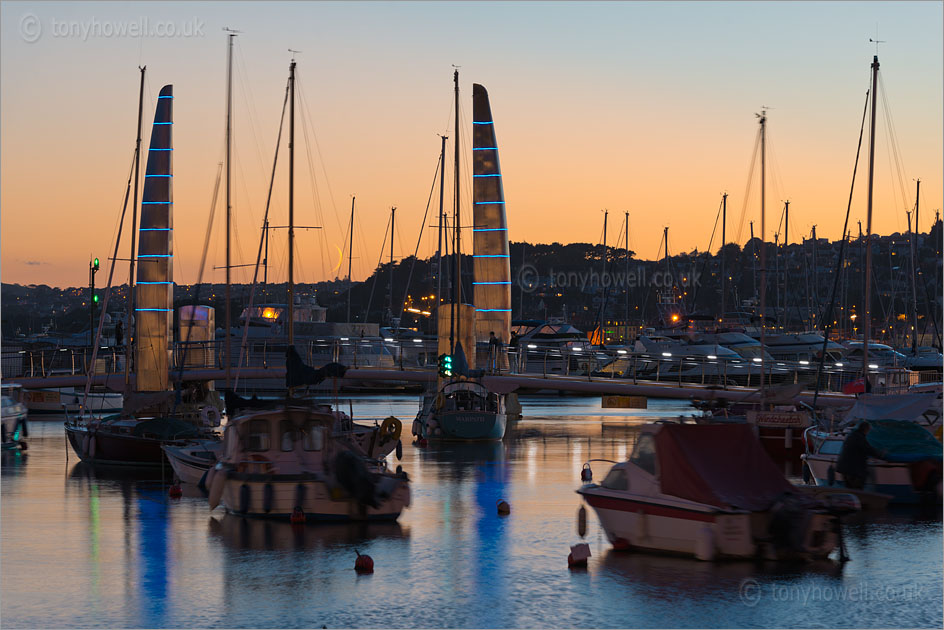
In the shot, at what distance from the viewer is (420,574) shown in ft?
64.6

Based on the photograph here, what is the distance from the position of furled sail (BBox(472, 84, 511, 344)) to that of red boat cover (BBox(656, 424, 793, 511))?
133 ft

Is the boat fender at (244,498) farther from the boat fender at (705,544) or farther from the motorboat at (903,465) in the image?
the motorboat at (903,465)

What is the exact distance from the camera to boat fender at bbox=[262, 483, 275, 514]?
79.5 ft

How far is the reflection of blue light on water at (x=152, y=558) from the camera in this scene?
55.8 ft

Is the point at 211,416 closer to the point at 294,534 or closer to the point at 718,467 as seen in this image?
the point at 294,534

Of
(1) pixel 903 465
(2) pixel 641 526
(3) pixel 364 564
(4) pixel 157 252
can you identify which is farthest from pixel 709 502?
(4) pixel 157 252

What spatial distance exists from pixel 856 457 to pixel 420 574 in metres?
10.7

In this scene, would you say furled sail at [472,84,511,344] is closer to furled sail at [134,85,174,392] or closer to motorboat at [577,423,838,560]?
furled sail at [134,85,174,392]

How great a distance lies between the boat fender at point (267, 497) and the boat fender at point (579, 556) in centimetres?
705

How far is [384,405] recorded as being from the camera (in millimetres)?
76750

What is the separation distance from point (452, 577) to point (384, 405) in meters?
57.4

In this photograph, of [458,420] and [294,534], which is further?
[458,420]

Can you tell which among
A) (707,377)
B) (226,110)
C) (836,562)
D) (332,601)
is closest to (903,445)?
(836,562)

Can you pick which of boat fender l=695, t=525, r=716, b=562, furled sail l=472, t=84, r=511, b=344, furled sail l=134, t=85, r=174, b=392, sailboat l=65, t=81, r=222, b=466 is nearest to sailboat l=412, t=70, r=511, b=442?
furled sail l=472, t=84, r=511, b=344
